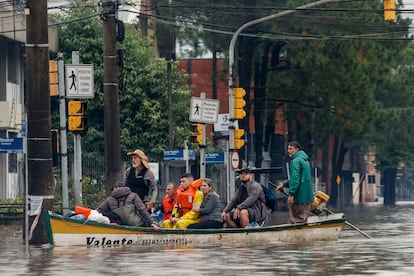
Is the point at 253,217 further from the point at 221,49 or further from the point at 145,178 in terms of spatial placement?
the point at 221,49

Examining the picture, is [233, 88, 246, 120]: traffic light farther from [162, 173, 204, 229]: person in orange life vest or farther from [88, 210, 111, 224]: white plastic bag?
[88, 210, 111, 224]: white plastic bag

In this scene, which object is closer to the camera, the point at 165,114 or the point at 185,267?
the point at 185,267

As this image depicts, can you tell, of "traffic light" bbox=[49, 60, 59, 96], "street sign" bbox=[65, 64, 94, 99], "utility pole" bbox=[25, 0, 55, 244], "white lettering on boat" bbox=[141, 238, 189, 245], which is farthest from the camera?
"traffic light" bbox=[49, 60, 59, 96]

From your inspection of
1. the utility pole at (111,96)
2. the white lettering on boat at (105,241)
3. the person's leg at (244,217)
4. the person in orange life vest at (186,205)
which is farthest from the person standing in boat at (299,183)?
the utility pole at (111,96)

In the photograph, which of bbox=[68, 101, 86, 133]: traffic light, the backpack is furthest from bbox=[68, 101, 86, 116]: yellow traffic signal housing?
the backpack

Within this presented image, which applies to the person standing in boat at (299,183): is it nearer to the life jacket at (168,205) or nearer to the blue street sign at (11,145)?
the life jacket at (168,205)

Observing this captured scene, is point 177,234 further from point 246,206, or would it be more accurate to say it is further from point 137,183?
point 137,183

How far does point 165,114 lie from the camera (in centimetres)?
5638

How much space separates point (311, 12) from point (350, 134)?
6892 mm

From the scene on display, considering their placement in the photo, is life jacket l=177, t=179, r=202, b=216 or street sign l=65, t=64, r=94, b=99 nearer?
life jacket l=177, t=179, r=202, b=216

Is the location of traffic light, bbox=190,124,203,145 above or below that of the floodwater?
above

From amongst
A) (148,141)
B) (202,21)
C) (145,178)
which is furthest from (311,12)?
(145,178)

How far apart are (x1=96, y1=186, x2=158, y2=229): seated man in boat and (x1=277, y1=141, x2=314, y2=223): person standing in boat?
276 centimetres

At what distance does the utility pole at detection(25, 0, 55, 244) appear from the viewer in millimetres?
25969
